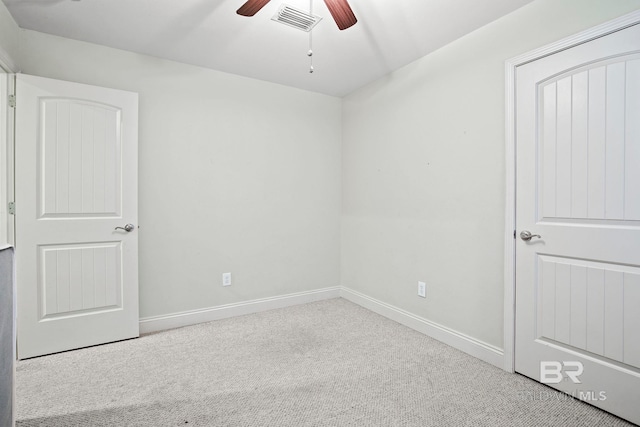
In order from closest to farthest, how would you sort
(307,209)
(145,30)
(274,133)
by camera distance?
(145,30) < (274,133) < (307,209)

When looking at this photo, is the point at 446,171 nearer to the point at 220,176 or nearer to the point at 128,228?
the point at 220,176

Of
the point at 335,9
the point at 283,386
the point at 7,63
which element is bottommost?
the point at 283,386

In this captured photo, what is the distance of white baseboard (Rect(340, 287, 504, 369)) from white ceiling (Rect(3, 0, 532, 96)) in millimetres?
2345

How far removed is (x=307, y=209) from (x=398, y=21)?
208 centimetres

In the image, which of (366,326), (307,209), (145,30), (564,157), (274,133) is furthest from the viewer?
(307,209)

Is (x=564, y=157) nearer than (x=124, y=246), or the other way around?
(x=564, y=157)

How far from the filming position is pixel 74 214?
2.49 meters

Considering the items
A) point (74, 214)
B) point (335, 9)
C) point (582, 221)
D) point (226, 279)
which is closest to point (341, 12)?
point (335, 9)

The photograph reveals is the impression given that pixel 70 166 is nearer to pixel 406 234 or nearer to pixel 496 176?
pixel 406 234

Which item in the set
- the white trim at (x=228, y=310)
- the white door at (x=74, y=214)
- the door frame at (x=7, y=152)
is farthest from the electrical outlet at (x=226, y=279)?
the door frame at (x=7, y=152)

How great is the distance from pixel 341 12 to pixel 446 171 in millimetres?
1482

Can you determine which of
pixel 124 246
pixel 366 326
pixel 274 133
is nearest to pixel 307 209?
pixel 274 133

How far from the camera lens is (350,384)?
1999 mm

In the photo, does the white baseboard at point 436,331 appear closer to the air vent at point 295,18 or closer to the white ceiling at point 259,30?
the white ceiling at point 259,30
